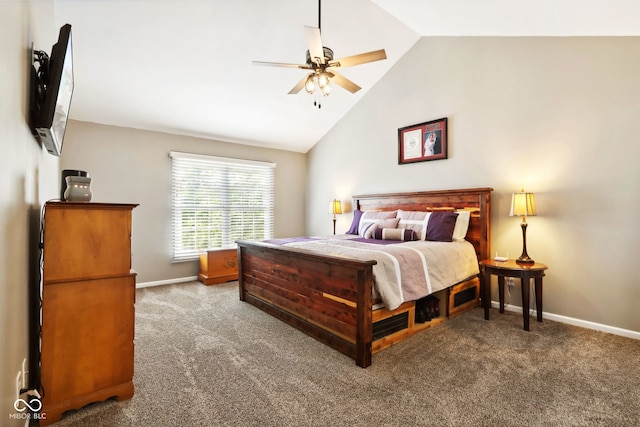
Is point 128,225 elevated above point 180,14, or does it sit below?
below

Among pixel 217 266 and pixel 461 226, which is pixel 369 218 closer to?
pixel 461 226

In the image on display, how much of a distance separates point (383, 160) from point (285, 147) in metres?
2.10

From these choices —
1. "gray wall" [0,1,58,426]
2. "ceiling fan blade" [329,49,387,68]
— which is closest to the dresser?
"gray wall" [0,1,58,426]

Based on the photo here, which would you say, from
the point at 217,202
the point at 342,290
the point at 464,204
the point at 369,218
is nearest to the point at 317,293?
the point at 342,290

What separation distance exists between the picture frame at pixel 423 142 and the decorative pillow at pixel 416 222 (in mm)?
877

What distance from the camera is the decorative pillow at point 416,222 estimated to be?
351 cm

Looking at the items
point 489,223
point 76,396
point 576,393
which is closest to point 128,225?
point 76,396

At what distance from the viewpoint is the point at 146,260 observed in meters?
4.40

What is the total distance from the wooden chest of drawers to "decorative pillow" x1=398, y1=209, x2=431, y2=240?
8.81 feet

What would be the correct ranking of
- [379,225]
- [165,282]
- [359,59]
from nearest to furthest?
[359,59]
[379,225]
[165,282]

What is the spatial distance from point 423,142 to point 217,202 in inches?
134

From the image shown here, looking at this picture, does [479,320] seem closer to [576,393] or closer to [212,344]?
[576,393]

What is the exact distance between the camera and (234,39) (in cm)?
329

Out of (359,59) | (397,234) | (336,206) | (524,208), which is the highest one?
(359,59)
